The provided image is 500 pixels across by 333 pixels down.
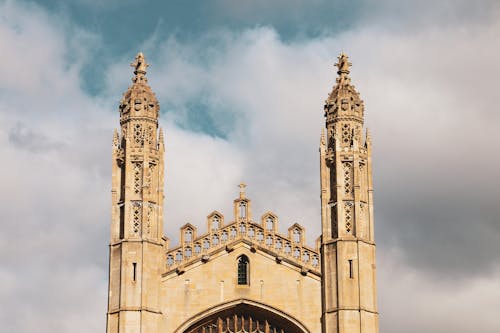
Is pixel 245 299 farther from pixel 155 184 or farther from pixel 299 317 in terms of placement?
pixel 155 184

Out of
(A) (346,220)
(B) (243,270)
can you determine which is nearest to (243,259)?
(B) (243,270)

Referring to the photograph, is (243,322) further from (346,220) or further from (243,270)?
(346,220)

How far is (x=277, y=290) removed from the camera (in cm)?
4866

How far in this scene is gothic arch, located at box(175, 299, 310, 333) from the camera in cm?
4828

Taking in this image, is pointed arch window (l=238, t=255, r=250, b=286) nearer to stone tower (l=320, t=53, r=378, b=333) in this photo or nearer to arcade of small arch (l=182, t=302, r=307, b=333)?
arcade of small arch (l=182, t=302, r=307, b=333)

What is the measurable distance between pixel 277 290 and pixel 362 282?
3.41 meters

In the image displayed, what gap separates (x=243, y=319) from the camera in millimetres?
48969

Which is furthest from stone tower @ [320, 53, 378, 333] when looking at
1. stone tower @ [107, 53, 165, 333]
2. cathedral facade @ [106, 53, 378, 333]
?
stone tower @ [107, 53, 165, 333]

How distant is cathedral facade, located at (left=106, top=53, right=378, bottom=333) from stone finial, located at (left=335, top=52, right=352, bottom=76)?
151 cm

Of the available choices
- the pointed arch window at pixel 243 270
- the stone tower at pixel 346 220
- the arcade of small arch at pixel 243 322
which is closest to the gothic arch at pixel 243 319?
the arcade of small arch at pixel 243 322

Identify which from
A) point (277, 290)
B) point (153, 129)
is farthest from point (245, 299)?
point (153, 129)

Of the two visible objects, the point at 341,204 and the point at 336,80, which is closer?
the point at 341,204

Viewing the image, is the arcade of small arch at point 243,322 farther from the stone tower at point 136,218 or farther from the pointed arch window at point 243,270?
the stone tower at point 136,218

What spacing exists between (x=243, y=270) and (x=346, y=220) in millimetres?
4446
